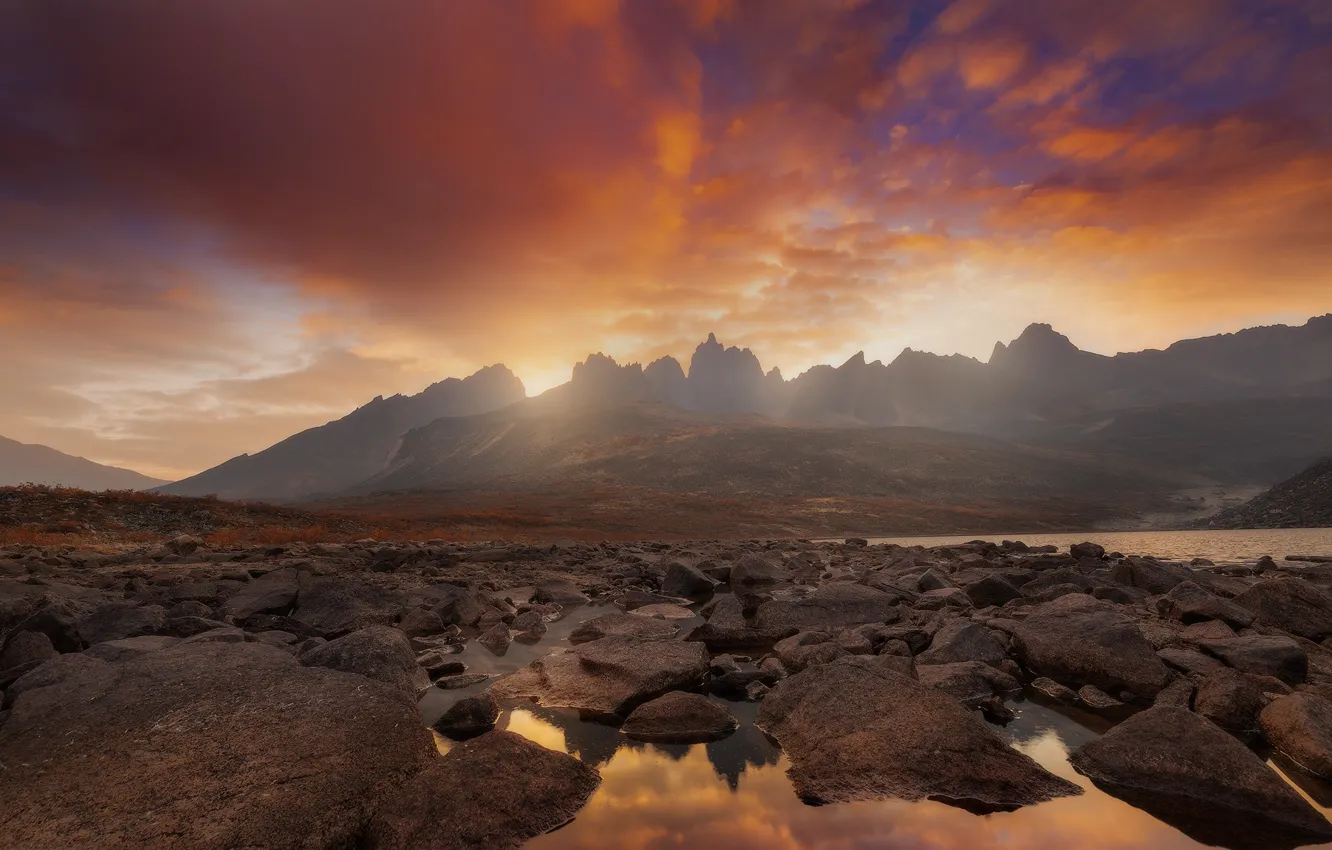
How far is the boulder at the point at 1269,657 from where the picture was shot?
936 centimetres

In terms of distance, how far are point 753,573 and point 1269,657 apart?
14734mm

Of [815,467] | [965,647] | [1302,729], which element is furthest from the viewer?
[815,467]

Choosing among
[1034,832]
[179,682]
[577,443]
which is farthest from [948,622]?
[577,443]

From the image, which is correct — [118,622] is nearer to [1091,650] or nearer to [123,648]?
[123,648]

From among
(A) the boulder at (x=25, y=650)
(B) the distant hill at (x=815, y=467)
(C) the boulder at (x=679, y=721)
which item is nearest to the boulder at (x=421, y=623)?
(A) the boulder at (x=25, y=650)

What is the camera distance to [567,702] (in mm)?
9578

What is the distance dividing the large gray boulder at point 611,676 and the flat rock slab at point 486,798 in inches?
98.4

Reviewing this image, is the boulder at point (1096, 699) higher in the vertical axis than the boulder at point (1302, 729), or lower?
lower

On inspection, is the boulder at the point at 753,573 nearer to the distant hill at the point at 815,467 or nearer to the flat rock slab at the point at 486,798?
the flat rock slab at the point at 486,798

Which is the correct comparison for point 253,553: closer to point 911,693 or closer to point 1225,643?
point 911,693

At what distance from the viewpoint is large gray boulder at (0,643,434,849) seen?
5.05 m

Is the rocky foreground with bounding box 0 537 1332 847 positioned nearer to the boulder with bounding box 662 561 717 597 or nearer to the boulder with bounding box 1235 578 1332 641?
the boulder with bounding box 1235 578 1332 641

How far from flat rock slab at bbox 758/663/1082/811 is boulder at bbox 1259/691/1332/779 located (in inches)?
121

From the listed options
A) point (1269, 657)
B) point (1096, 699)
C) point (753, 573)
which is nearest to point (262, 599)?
point (753, 573)
